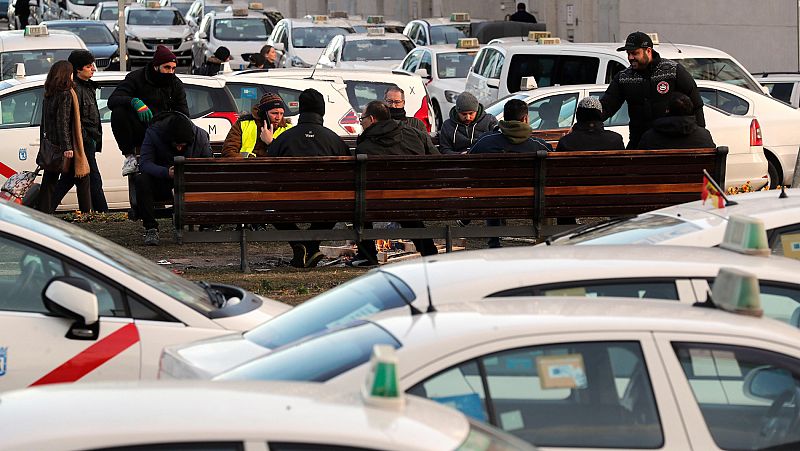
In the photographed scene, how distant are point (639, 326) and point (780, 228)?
266 cm

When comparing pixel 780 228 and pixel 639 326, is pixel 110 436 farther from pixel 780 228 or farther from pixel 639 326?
pixel 780 228

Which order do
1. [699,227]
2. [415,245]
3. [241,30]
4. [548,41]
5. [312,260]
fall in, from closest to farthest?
[699,227]
[312,260]
[415,245]
[548,41]
[241,30]

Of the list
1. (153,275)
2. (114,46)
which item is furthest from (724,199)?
(114,46)

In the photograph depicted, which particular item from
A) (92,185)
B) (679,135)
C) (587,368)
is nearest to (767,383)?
(587,368)

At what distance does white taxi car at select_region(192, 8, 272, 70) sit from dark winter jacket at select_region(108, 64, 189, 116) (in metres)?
20.0

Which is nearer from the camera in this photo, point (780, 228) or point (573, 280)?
point (573, 280)

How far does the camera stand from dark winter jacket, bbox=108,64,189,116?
13516 mm

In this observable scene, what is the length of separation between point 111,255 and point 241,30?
29982 mm

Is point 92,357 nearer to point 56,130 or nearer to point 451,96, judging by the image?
point 56,130

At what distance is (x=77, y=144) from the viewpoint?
13.3 m

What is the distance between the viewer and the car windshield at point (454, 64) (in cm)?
2542

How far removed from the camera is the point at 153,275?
20.9 ft

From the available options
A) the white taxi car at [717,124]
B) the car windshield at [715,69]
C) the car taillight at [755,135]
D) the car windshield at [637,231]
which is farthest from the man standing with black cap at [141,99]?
the car windshield at [715,69]

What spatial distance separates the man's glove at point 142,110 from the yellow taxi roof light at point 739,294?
31.2 feet
